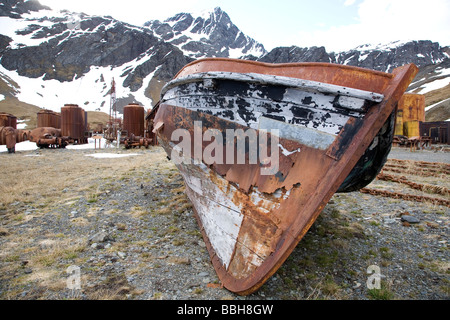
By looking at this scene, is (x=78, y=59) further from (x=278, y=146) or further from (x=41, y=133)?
(x=278, y=146)

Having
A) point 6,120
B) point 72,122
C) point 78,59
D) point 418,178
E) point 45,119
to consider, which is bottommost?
point 418,178

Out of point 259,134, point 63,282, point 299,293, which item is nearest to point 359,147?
point 259,134

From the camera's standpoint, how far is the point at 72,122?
762 inches

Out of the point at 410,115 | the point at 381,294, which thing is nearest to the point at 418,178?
the point at 381,294

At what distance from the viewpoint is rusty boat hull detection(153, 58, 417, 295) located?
236 cm

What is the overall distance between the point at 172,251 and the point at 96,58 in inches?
4225

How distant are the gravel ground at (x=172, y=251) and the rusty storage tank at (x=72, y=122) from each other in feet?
50.6

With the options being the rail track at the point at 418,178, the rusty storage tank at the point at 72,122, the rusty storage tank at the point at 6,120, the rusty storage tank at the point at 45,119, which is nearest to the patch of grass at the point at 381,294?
the rail track at the point at 418,178

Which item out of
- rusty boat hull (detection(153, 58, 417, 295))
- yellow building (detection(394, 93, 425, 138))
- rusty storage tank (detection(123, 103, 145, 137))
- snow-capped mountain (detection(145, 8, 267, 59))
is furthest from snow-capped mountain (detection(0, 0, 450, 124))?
rusty boat hull (detection(153, 58, 417, 295))

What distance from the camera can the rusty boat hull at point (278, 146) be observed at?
2.36 metres

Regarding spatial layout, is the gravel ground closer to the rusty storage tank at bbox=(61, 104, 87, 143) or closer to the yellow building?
the rusty storage tank at bbox=(61, 104, 87, 143)

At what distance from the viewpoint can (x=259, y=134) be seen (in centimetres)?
282

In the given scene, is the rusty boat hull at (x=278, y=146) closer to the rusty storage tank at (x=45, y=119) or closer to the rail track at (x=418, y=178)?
the rail track at (x=418, y=178)
